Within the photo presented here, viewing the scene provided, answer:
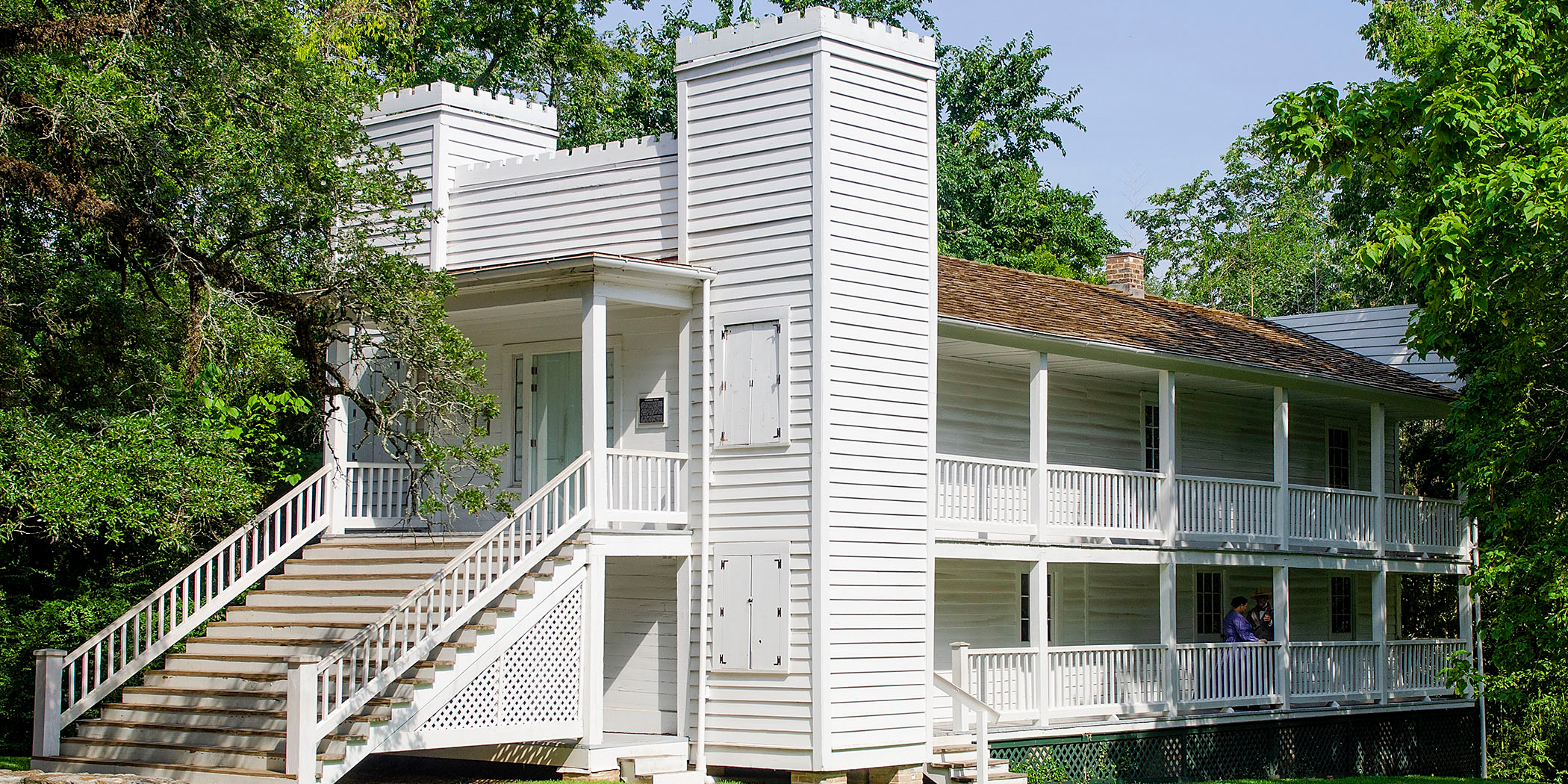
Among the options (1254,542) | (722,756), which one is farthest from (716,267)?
(1254,542)

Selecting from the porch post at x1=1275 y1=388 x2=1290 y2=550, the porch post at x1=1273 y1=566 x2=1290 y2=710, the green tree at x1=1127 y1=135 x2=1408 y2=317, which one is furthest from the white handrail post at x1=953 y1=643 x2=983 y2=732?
the green tree at x1=1127 y1=135 x2=1408 y2=317

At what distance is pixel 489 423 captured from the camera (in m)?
20.0

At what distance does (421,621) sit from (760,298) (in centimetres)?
488

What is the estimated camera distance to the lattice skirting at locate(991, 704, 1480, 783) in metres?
20.5

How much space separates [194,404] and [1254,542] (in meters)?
14.3

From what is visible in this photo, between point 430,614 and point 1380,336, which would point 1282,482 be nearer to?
point 1380,336

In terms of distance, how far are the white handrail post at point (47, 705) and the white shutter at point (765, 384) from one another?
24.5 feet

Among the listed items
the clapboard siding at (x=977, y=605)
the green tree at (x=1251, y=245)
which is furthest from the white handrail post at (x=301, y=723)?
the green tree at (x=1251, y=245)

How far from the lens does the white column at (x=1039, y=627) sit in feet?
65.5

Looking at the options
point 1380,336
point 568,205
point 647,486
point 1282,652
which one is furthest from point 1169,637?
point 1380,336

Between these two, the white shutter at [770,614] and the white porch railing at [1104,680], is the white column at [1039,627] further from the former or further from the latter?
the white shutter at [770,614]

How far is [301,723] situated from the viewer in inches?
568

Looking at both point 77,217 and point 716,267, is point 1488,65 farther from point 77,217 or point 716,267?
point 77,217

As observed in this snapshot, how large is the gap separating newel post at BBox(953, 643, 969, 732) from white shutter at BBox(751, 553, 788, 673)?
2.43 meters
